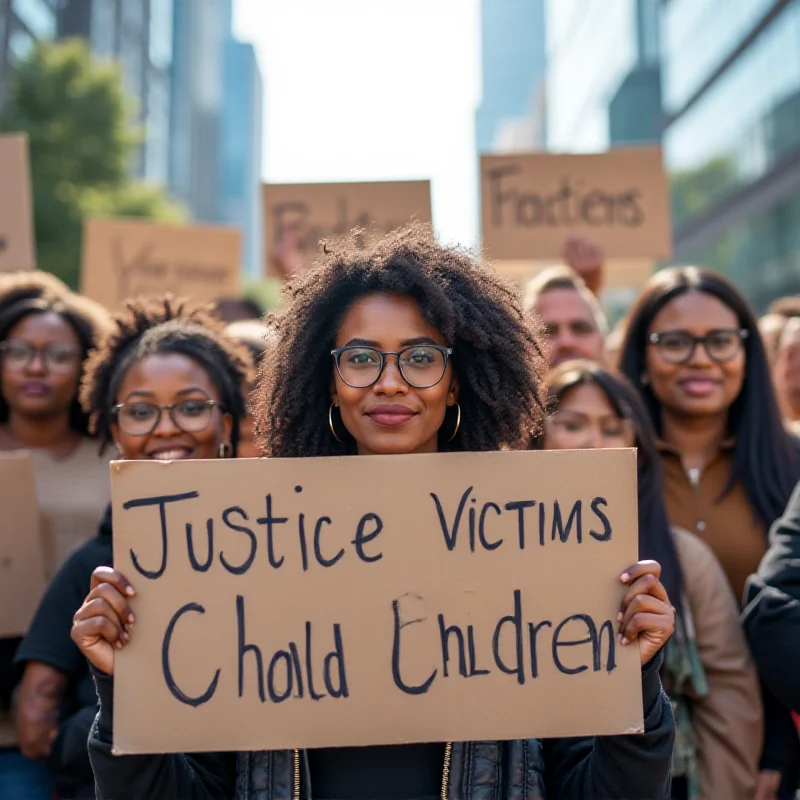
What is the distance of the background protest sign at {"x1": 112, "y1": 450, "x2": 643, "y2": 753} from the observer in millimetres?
1950

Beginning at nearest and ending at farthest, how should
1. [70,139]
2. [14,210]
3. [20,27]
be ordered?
[14,210]
[70,139]
[20,27]

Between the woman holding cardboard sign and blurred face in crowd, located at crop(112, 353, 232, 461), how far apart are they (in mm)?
468

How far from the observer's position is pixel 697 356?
343 cm

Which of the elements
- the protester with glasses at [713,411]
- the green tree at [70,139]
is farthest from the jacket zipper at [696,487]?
the green tree at [70,139]

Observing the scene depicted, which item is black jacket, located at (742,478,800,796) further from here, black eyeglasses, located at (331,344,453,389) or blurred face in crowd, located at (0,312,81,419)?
blurred face in crowd, located at (0,312,81,419)

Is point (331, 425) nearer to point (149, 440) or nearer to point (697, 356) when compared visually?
point (149, 440)

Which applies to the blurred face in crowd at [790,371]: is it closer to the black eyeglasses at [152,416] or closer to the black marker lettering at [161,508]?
the black eyeglasses at [152,416]

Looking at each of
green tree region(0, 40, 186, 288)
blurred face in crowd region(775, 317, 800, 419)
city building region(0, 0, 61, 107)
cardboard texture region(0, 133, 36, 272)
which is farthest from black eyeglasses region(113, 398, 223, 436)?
city building region(0, 0, 61, 107)

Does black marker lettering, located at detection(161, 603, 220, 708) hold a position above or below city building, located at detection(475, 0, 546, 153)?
below

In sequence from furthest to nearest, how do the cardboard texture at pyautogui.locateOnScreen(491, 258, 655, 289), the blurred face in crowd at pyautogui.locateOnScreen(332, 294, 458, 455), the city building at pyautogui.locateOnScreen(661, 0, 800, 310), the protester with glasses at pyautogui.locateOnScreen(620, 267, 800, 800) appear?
the city building at pyautogui.locateOnScreen(661, 0, 800, 310)
the cardboard texture at pyautogui.locateOnScreen(491, 258, 655, 289)
the protester with glasses at pyautogui.locateOnScreen(620, 267, 800, 800)
the blurred face in crowd at pyautogui.locateOnScreen(332, 294, 458, 455)

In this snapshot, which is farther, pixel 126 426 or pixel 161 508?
pixel 126 426

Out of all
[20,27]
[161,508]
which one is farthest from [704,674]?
[20,27]

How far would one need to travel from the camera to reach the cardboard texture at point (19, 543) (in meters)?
2.92

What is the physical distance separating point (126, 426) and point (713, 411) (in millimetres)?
1925
